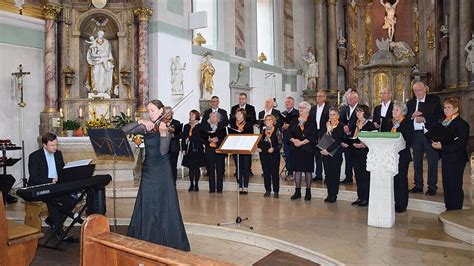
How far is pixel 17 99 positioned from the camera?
829 centimetres

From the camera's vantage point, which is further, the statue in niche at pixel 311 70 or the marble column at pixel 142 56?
the statue in niche at pixel 311 70

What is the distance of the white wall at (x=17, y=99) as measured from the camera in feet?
26.6

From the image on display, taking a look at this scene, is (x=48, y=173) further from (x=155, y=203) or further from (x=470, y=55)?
(x=470, y=55)

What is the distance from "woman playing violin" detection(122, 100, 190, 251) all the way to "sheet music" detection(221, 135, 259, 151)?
57.5 inches

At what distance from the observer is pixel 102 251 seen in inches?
77.4

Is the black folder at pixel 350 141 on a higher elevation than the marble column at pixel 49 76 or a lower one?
lower

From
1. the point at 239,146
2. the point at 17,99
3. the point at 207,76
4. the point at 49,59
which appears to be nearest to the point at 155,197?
the point at 239,146

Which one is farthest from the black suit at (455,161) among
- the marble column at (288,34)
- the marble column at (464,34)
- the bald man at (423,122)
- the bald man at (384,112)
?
the marble column at (288,34)

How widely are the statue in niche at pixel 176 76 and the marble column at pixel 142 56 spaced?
789mm

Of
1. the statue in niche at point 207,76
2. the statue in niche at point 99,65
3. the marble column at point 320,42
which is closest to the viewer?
the statue in niche at point 99,65

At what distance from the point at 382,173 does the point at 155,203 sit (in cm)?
264


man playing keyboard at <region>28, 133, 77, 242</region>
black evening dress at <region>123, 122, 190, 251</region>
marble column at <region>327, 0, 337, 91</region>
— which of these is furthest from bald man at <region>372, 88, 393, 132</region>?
marble column at <region>327, 0, 337, 91</region>

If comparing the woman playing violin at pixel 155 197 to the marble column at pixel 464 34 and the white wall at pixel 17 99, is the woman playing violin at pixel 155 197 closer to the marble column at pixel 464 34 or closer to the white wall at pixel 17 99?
the white wall at pixel 17 99

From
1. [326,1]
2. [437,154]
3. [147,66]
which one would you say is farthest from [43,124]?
[326,1]
